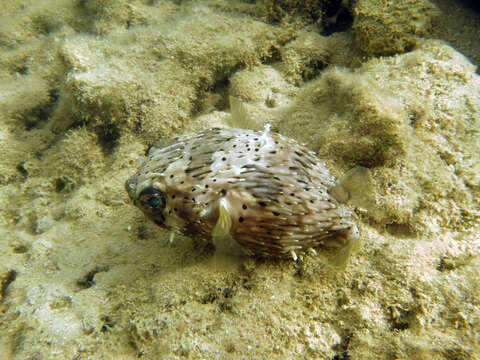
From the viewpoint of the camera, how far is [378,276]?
207cm

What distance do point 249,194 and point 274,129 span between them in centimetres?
170

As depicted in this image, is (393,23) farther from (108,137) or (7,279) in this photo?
(7,279)

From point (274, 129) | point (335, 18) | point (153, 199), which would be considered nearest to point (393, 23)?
point (335, 18)

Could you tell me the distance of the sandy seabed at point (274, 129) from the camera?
1966 mm

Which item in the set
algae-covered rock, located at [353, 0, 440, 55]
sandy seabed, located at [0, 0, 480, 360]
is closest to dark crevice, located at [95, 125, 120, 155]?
sandy seabed, located at [0, 0, 480, 360]

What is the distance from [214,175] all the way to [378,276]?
63.6 inches

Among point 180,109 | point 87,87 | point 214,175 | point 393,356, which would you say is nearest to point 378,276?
point 393,356

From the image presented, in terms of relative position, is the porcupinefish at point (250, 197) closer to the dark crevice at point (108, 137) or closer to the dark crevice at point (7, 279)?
the dark crevice at point (108, 137)

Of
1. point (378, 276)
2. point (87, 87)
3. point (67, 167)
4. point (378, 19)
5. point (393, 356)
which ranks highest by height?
point (378, 19)

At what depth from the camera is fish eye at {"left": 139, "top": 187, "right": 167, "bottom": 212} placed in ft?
7.13

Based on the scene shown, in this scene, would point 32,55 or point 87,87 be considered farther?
point 32,55

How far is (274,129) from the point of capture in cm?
341

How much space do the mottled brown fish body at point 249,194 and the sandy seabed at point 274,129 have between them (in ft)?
1.27

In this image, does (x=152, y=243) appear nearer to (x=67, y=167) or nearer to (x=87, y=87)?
(x=67, y=167)
